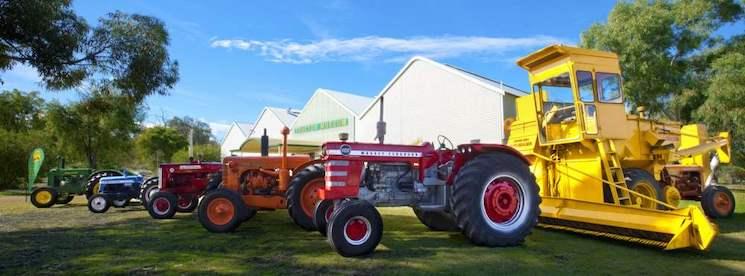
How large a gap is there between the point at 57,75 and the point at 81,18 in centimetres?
121

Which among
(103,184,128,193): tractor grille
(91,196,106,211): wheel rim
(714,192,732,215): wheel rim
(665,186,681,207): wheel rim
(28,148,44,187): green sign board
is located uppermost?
(28,148,44,187): green sign board

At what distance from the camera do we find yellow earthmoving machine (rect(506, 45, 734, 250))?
6777 mm

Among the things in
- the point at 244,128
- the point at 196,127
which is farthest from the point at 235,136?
the point at 196,127

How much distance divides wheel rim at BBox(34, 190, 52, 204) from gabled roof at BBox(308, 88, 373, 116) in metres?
17.8

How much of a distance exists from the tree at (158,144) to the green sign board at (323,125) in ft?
42.1

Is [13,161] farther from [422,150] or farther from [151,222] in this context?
[422,150]

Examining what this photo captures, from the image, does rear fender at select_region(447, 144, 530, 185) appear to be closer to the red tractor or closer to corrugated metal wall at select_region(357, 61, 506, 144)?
the red tractor

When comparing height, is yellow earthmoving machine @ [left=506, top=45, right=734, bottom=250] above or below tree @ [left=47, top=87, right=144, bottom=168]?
below

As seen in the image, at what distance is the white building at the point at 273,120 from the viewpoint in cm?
4131

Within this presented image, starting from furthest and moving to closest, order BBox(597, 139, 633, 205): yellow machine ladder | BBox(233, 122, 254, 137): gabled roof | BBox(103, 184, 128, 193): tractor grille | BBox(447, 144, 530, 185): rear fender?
BBox(233, 122, 254, 137): gabled roof, BBox(103, 184, 128, 193): tractor grille, BBox(597, 139, 633, 205): yellow machine ladder, BBox(447, 144, 530, 185): rear fender

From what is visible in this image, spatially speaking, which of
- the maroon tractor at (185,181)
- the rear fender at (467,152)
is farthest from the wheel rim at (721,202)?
the maroon tractor at (185,181)

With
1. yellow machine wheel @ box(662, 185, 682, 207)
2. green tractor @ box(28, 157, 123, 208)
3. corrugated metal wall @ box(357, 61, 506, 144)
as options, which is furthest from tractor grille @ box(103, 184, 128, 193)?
yellow machine wheel @ box(662, 185, 682, 207)

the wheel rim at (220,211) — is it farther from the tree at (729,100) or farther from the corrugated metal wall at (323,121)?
the corrugated metal wall at (323,121)

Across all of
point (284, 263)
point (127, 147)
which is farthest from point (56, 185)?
point (127, 147)
